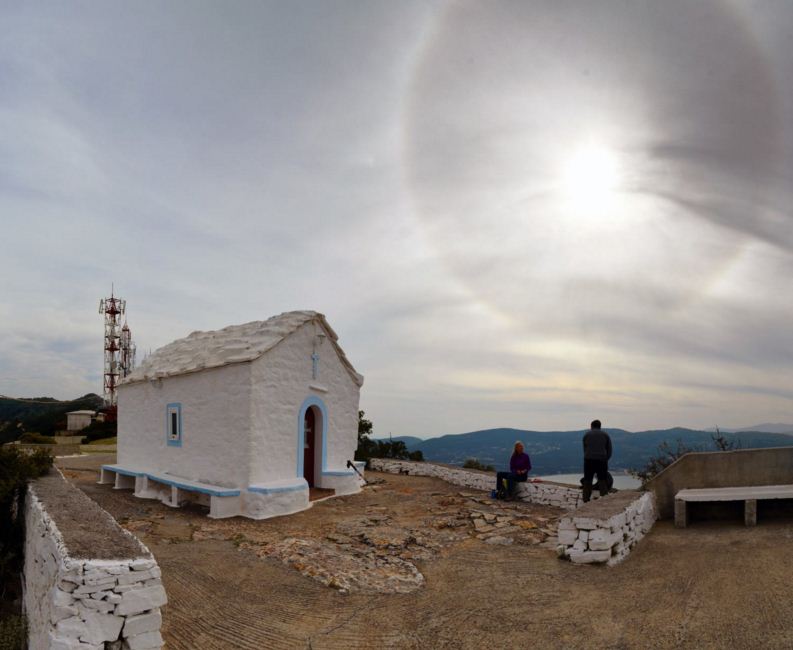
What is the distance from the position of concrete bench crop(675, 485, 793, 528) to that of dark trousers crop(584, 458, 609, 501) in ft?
6.28

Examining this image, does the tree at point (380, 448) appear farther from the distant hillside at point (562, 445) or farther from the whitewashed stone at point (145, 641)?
the whitewashed stone at point (145, 641)

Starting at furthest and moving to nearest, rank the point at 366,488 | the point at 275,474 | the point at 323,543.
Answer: the point at 366,488 < the point at 275,474 < the point at 323,543

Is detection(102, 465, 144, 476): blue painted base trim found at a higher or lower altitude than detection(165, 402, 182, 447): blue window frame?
lower

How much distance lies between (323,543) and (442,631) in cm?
403

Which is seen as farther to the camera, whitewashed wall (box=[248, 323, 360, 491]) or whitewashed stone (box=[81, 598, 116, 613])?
whitewashed wall (box=[248, 323, 360, 491])

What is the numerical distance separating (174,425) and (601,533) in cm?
1096

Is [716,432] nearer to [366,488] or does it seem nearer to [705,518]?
[705,518]

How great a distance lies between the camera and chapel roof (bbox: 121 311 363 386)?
12943 millimetres

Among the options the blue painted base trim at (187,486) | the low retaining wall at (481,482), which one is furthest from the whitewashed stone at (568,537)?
the blue painted base trim at (187,486)

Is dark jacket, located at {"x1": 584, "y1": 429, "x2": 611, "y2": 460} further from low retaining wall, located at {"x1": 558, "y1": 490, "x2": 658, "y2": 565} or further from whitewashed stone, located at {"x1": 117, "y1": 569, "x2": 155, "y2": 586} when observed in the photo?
whitewashed stone, located at {"x1": 117, "y1": 569, "x2": 155, "y2": 586}

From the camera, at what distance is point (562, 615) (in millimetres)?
5984

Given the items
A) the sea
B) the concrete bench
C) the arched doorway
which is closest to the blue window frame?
Answer: the arched doorway

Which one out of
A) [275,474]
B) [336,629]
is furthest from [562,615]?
[275,474]

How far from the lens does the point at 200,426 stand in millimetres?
13328
